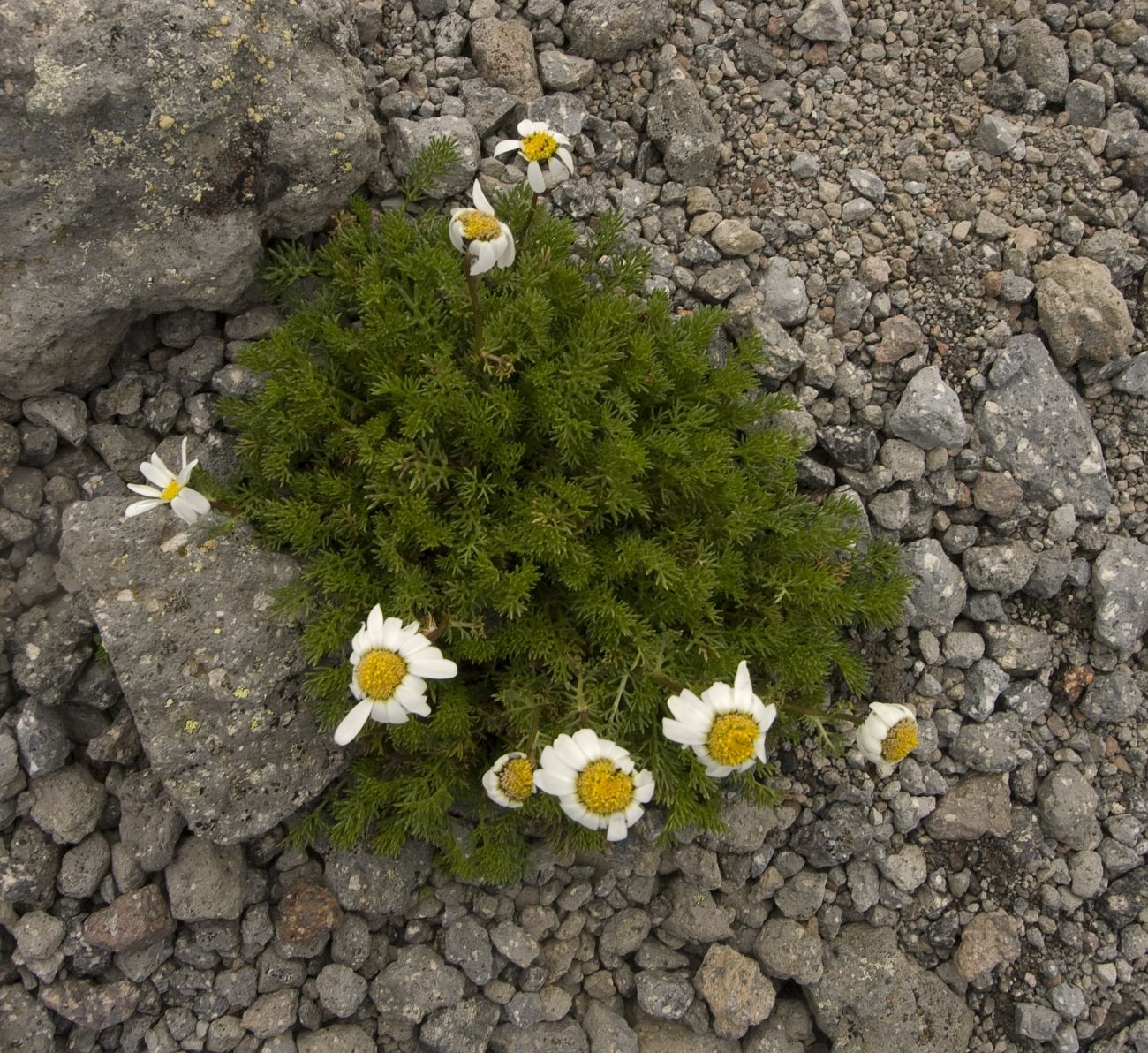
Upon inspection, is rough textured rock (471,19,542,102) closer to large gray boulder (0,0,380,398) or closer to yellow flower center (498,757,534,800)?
large gray boulder (0,0,380,398)

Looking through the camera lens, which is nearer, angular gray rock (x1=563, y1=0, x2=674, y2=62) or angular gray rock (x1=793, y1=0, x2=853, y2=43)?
angular gray rock (x1=563, y1=0, x2=674, y2=62)

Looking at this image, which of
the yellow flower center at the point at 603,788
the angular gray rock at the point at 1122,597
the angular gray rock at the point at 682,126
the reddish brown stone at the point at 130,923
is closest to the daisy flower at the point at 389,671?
the yellow flower center at the point at 603,788

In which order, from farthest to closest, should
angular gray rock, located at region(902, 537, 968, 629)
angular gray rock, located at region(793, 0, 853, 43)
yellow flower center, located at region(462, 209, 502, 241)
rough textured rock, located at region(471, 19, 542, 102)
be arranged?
angular gray rock, located at region(793, 0, 853, 43), rough textured rock, located at region(471, 19, 542, 102), angular gray rock, located at region(902, 537, 968, 629), yellow flower center, located at region(462, 209, 502, 241)

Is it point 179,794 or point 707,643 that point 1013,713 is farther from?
point 179,794

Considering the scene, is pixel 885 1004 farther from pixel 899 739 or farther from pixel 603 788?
pixel 603 788

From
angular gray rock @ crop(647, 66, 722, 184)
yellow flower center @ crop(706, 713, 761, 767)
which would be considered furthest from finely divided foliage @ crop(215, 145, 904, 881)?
angular gray rock @ crop(647, 66, 722, 184)

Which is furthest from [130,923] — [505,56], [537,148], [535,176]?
[505,56]
